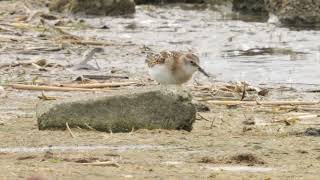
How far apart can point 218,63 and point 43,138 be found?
24.7 feet

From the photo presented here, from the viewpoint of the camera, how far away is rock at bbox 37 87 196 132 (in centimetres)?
774

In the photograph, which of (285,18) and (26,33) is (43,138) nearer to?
(26,33)

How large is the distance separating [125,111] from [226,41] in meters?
10.1

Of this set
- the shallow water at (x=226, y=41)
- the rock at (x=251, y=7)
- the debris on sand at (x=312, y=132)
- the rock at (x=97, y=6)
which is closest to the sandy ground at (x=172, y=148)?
the debris on sand at (x=312, y=132)

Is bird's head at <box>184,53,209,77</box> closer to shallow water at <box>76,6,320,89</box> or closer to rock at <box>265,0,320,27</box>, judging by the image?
shallow water at <box>76,6,320,89</box>

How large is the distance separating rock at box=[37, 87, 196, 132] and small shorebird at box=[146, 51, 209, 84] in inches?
79.8

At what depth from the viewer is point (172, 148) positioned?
23.3ft

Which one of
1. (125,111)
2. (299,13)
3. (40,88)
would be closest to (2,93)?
(40,88)

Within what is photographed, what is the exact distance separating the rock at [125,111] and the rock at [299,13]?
13.7 metres

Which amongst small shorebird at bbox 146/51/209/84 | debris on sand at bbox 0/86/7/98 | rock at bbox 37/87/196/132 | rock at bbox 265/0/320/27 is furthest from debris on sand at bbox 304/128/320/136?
rock at bbox 265/0/320/27

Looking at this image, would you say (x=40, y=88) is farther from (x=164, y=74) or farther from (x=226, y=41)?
(x=226, y=41)

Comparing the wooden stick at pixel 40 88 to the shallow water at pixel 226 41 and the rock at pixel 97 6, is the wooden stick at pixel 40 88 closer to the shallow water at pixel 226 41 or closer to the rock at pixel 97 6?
the shallow water at pixel 226 41

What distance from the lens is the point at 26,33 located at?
1670cm

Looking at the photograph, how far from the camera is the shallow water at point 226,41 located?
44.9 ft
